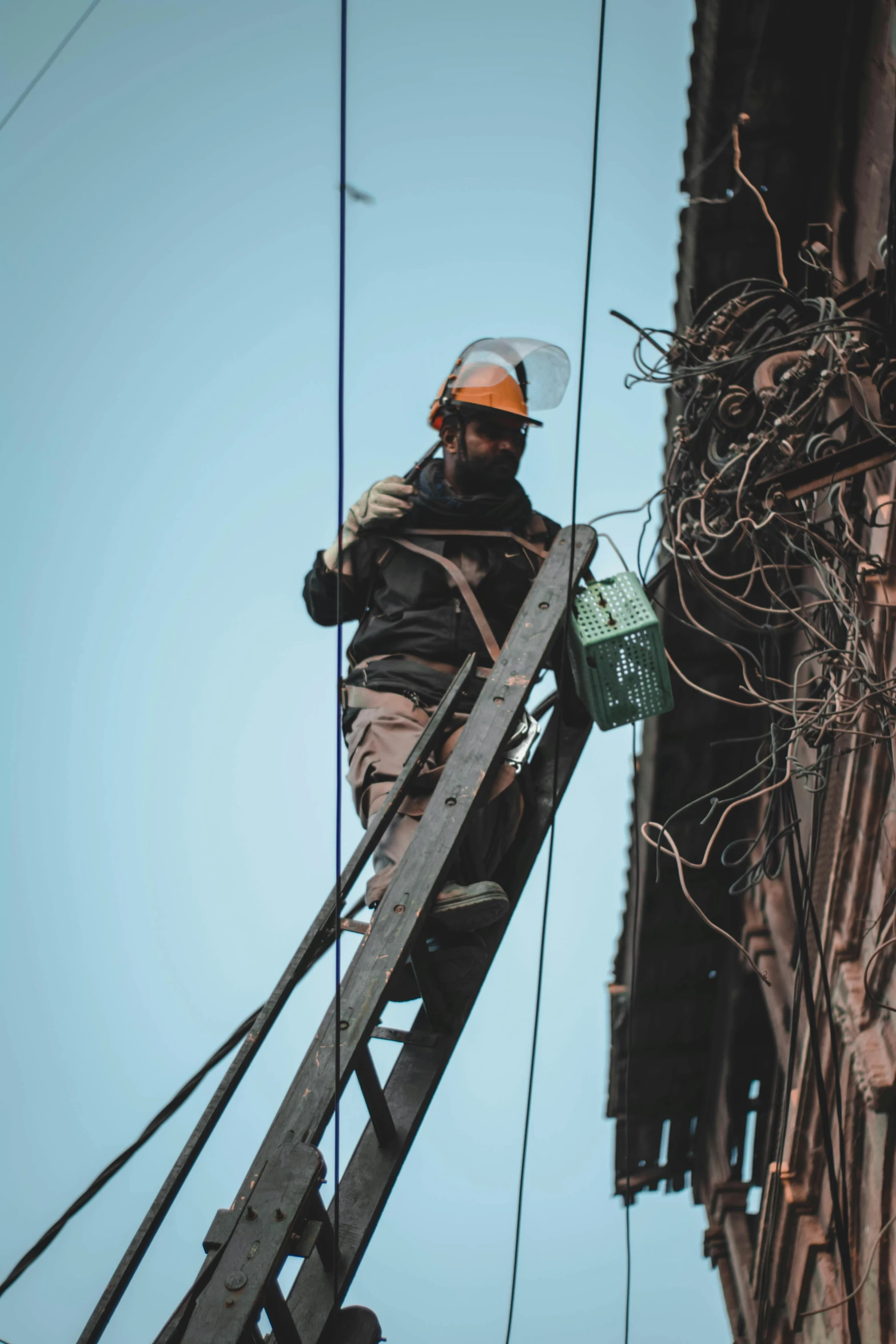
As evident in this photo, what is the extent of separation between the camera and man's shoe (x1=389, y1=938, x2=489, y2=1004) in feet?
13.9

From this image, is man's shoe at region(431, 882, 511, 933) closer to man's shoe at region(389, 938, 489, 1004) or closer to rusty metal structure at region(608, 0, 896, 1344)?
man's shoe at region(389, 938, 489, 1004)

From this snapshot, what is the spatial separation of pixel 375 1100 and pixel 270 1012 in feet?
1.37

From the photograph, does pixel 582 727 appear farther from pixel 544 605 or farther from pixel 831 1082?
pixel 831 1082

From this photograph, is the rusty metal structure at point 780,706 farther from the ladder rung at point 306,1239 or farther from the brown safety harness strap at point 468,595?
the ladder rung at point 306,1239

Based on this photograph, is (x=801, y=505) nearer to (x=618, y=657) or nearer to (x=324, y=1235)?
(x=618, y=657)

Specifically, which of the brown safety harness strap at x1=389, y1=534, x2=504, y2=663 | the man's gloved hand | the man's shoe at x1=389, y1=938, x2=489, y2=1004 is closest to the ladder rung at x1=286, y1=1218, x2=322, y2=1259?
the man's shoe at x1=389, y1=938, x2=489, y2=1004

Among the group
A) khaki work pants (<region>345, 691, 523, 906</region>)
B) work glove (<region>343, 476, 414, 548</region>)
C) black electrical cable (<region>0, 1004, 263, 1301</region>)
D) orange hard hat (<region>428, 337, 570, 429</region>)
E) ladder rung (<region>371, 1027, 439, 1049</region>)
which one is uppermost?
orange hard hat (<region>428, 337, 570, 429</region>)

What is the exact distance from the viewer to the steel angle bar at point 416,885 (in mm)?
3502

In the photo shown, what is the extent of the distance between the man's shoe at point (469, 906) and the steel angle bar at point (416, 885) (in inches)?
3.6

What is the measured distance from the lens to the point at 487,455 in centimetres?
576

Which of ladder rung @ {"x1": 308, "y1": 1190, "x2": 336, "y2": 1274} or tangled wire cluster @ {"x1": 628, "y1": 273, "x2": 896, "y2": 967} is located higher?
tangled wire cluster @ {"x1": 628, "y1": 273, "x2": 896, "y2": 967}

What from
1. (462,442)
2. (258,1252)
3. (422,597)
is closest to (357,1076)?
(258,1252)

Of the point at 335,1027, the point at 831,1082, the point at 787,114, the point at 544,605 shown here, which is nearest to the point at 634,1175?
the point at 831,1082

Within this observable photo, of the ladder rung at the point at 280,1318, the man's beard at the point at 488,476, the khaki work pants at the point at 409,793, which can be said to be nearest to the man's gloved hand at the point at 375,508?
the man's beard at the point at 488,476
